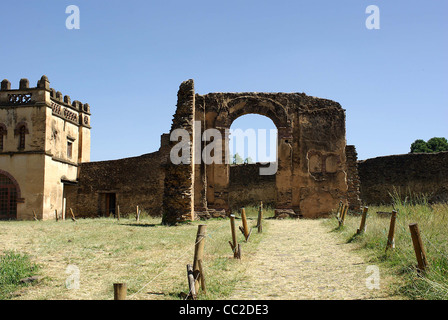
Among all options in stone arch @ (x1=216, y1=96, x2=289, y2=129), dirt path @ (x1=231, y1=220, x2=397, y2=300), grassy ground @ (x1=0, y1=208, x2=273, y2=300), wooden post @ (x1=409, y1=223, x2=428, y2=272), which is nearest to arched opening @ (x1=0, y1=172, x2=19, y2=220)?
stone arch @ (x1=216, y1=96, x2=289, y2=129)

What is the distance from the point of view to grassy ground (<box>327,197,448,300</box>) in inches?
217

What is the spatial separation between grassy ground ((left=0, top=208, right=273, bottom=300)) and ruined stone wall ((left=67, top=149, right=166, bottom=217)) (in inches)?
494

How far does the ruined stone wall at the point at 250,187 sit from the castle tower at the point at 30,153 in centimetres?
1058

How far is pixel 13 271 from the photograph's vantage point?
7395 millimetres

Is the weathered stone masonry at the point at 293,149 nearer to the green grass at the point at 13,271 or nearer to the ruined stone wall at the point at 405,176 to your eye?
the ruined stone wall at the point at 405,176

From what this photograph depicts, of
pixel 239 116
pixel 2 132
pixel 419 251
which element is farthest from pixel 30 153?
pixel 419 251

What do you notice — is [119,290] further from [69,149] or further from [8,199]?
[69,149]

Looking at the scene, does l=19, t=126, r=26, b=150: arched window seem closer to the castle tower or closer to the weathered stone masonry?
the castle tower

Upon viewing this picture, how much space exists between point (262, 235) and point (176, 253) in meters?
3.58

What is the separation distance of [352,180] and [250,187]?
7.97 m

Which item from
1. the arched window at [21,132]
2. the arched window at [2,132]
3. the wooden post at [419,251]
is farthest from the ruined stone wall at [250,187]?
the wooden post at [419,251]

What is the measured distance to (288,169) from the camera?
2016 centimetres
